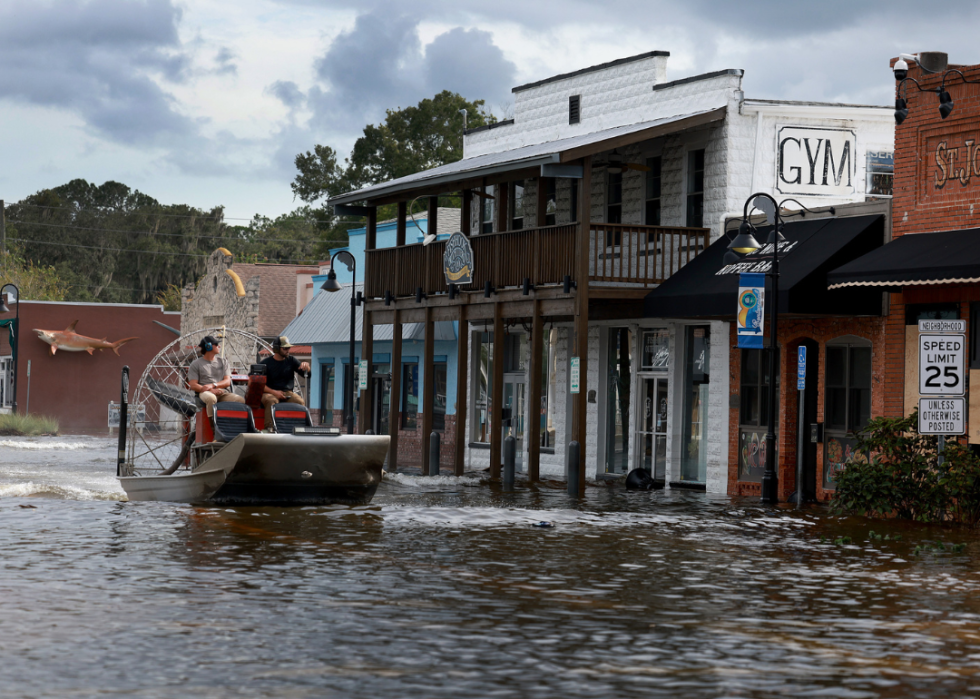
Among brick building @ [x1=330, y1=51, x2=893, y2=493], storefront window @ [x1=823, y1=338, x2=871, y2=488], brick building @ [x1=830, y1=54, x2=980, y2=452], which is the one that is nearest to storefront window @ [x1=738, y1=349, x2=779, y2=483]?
brick building @ [x1=330, y1=51, x2=893, y2=493]

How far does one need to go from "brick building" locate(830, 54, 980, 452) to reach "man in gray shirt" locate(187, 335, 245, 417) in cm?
873

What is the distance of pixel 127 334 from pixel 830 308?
40345mm

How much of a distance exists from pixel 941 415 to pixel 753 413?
7374 mm

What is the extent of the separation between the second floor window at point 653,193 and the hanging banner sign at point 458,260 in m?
3.50

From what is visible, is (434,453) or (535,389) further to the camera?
(434,453)

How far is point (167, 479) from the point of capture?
Answer: 19922mm

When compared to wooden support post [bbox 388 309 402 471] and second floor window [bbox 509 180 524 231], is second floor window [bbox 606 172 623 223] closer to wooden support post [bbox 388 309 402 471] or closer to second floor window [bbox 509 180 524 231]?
second floor window [bbox 509 180 524 231]

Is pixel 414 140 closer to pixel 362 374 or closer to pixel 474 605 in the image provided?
pixel 362 374

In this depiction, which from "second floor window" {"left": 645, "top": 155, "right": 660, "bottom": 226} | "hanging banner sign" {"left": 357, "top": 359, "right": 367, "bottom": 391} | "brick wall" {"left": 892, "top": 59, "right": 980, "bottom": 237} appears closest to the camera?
"brick wall" {"left": 892, "top": 59, "right": 980, "bottom": 237}

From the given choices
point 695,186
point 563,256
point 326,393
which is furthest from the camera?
point 326,393

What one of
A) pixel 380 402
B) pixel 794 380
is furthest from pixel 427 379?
pixel 794 380

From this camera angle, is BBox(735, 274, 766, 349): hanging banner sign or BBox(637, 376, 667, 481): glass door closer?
BBox(735, 274, 766, 349): hanging banner sign

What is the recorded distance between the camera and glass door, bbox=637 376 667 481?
87.4 feet

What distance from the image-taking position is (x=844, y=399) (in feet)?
73.5
